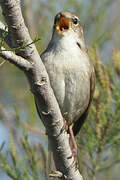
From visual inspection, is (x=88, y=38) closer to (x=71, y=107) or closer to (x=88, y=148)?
(x=71, y=107)

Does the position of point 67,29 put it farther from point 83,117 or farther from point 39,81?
point 39,81

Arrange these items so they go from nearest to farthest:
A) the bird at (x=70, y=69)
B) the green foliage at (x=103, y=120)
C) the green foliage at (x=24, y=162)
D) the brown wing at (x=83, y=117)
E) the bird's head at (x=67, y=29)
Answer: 1. the green foliage at (x=24, y=162)
2. the green foliage at (x=103, y=120)
3. the bird at (x=70, y=69)
4. the bird's head at (x=67, y=29)
5. the brown wing at (x=83, y=117)

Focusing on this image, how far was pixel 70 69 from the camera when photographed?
3186 millimetres

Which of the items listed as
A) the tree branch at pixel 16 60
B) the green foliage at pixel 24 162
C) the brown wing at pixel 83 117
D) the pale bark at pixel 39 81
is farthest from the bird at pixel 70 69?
the tree branch at pixel 16 60

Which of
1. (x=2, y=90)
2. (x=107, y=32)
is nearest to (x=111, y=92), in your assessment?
(x=107, y=32)

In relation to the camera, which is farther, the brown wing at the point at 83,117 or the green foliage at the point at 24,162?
the brown wing at the point at 83,117

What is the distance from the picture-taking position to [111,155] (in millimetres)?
3330

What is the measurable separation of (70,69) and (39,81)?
107cm

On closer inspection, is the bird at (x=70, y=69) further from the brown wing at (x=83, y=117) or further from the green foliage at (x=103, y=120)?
the green foliage at (x=103, y=120)

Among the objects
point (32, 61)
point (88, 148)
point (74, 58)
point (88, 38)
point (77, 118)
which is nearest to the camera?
point (32, 61)

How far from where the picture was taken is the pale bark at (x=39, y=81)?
1911 millimetres

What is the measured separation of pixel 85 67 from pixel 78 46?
0.75 ft

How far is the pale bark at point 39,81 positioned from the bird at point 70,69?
549mm

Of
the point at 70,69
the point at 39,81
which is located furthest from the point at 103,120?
the point at 39,81
